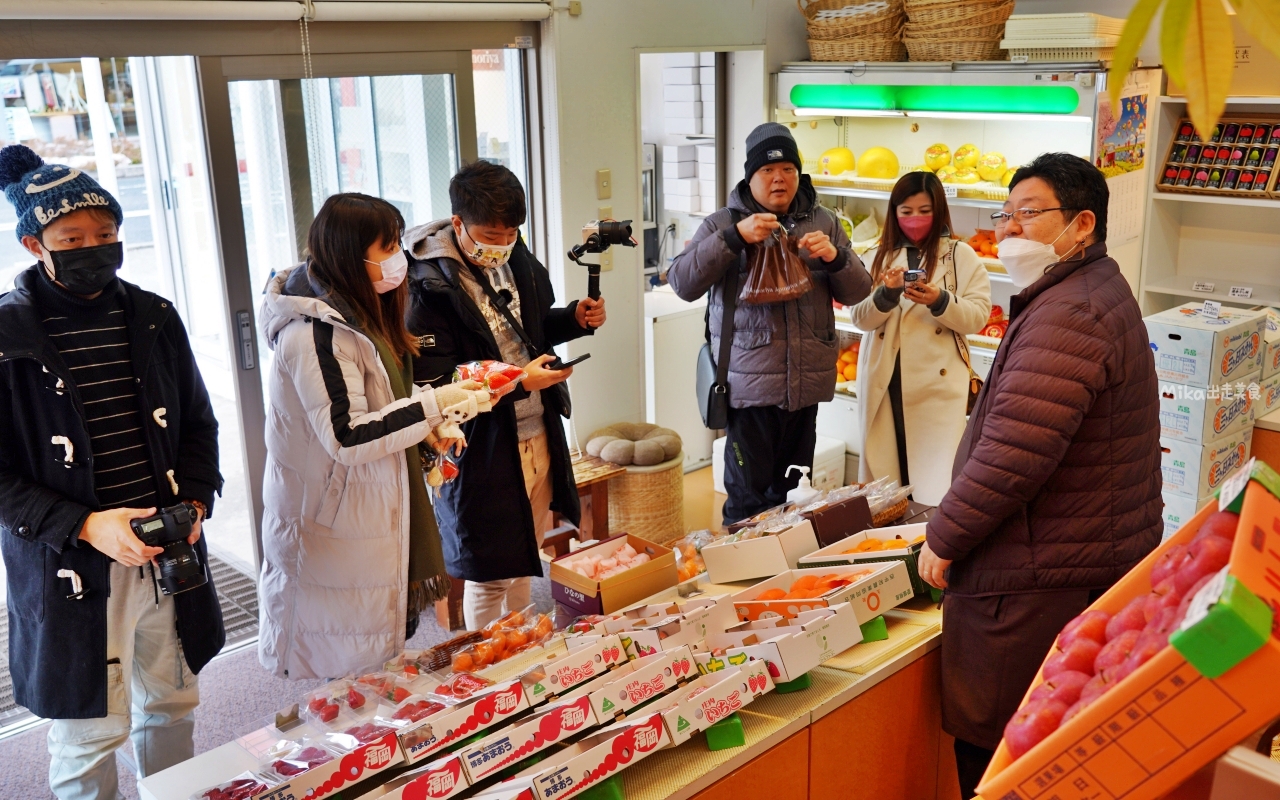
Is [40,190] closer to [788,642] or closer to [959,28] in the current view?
[788,642]

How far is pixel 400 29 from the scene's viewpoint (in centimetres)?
394

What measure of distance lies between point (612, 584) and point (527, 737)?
2.50 ft

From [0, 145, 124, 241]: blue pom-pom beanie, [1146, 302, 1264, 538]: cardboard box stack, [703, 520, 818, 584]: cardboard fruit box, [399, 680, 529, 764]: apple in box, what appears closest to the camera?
[399, 680, 529, 764]: apple in box

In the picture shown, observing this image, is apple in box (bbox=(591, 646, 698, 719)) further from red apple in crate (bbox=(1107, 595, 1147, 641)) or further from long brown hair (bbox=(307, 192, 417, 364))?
long brown hair (bbox=(307, 192, 417, 364))

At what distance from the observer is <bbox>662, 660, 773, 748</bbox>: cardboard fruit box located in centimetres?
183

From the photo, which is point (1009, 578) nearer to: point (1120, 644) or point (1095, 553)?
point (1095, 553)

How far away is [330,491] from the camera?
253 centimetres

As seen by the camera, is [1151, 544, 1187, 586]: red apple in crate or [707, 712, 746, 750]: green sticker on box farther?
[707, 712, 746, 750]: green sticker on box

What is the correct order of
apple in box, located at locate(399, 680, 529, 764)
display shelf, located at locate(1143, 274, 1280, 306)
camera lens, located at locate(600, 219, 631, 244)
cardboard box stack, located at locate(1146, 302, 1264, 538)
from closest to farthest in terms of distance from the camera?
apple in box, located at locate(399, 680, 529, 764) < camera lens, located at locate(600, 219, 631, 244) < cardboard box stack, located at locate(1146, 302, 1264, 538) < display shelf, located at locate(1143, 274, 1280, 306)

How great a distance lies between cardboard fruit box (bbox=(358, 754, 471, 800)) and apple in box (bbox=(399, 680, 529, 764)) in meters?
0.05

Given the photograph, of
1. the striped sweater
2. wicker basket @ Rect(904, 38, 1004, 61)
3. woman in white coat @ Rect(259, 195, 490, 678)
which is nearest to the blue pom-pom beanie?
the striped sweater

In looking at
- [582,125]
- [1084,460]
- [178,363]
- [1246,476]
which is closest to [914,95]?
[582,125]

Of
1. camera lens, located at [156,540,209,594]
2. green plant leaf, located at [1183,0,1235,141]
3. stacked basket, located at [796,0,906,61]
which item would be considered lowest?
camera lens, located at [156,540,209,594]

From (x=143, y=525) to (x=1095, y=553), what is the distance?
192 centimetres
